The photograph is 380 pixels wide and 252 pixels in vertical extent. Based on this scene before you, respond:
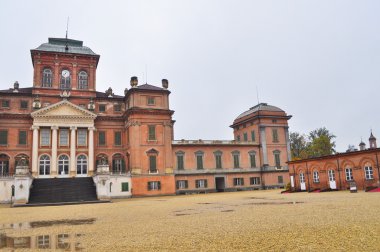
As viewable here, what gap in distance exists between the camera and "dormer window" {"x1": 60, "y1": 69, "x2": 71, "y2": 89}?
1763 inches

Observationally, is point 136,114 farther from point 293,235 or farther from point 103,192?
point 293,235

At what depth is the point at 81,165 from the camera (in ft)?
135

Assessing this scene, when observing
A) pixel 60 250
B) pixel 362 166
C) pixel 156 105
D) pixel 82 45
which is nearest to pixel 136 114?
pixel 156 105

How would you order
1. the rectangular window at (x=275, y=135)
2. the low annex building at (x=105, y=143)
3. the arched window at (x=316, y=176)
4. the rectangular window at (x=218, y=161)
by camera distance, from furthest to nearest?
the rectangular window at (x=275, y=135), the rectangular window at (x=218, y=161), the low annex building at (x=105, y=143), the arched window at (x=316, y=176)

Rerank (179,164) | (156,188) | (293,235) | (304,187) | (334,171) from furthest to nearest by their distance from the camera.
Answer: (179,164) < (156,188) < (304,187) < (334,171) < (293,235)

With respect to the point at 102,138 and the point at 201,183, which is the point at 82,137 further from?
the point at 201,183

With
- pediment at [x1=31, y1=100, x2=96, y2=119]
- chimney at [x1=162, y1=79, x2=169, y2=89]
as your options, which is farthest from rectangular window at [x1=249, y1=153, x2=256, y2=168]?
pediment at [x1=31, y1=100, x2=96, y2=119]

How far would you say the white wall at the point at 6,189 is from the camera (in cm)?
3353

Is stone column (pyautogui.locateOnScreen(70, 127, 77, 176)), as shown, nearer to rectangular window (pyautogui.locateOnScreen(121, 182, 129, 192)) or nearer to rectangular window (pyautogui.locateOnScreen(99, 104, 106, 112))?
rectangular window (pyautogui.locateOnScreen(99, 104, 106, 112))

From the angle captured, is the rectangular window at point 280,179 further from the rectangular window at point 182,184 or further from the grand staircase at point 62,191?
the grand staircase at point 62,191

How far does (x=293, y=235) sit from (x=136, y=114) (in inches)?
1349

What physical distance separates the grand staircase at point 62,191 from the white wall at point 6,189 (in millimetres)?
2256

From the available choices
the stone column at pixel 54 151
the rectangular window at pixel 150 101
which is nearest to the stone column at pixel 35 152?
the stone column at pixel 54 151

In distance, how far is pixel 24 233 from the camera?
1152 centimetres
